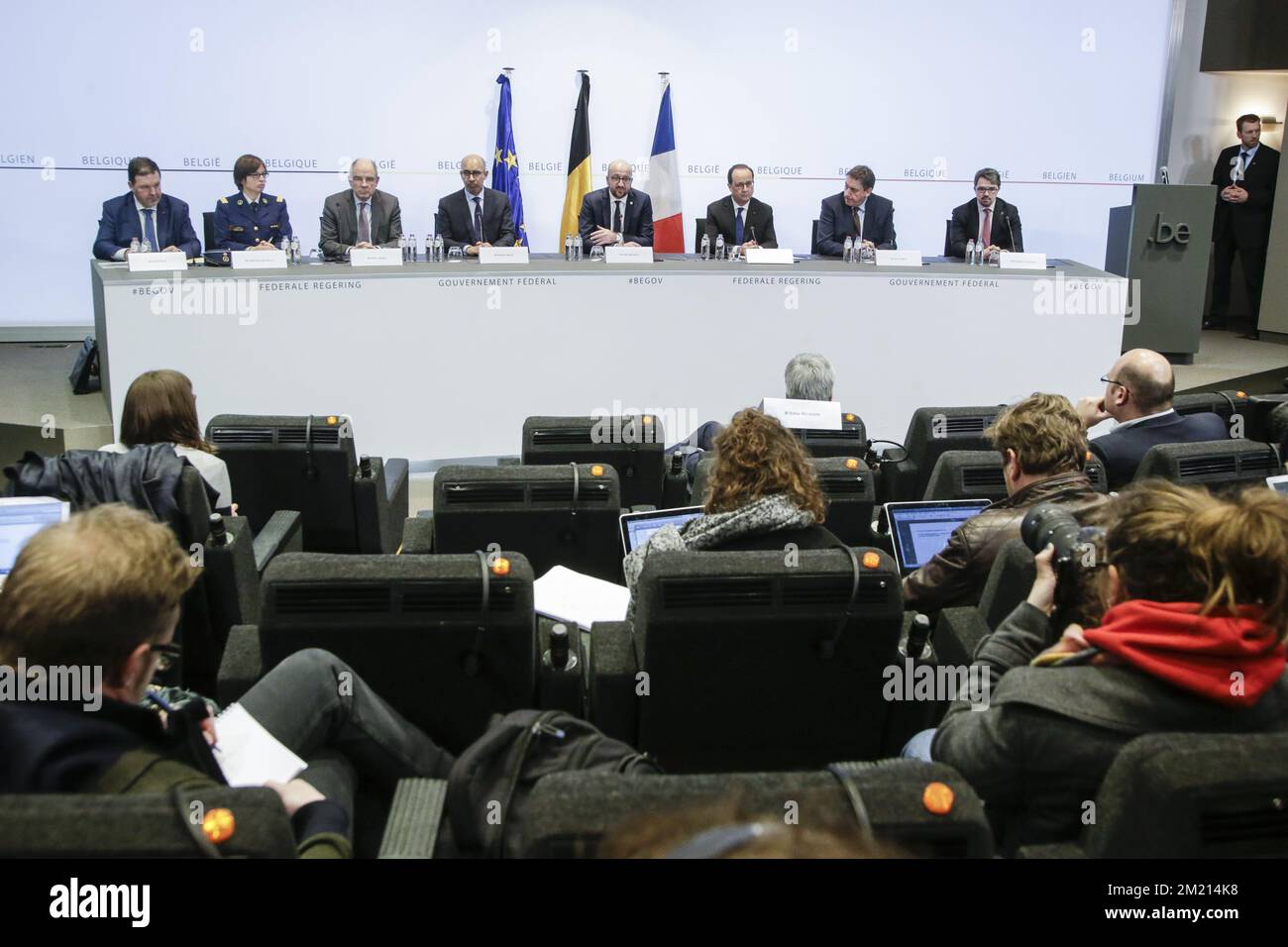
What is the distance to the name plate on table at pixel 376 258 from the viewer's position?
5.27m

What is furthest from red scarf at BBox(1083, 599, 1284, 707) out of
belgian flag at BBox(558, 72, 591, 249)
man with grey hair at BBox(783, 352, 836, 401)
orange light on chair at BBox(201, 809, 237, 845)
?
belgian flag at BBox(558, 72, 591, 249)

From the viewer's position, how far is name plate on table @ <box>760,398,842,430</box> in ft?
Answer: 12.6

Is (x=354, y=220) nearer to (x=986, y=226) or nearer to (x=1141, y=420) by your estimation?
(x=986, y=226)

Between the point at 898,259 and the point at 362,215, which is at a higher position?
the point at 362,215

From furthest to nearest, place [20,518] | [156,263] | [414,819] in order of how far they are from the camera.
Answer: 1. [156,263]
2. [20,518]
3. [414,819]

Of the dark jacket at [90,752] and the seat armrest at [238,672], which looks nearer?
the dark jacket at [90,752]

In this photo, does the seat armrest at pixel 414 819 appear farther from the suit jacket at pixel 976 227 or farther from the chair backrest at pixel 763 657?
the suit jacket at pixel 976 227

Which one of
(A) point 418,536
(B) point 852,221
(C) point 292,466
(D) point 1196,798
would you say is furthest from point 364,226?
(D) point 1196,798

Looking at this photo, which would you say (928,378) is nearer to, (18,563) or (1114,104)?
(1114,104)

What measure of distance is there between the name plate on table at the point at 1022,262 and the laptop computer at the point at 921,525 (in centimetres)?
334

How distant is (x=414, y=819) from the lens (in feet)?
5.66

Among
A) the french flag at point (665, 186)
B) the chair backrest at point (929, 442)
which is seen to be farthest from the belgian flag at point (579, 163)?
the chair backrest at point (929, 442)

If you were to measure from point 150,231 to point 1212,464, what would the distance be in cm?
522
